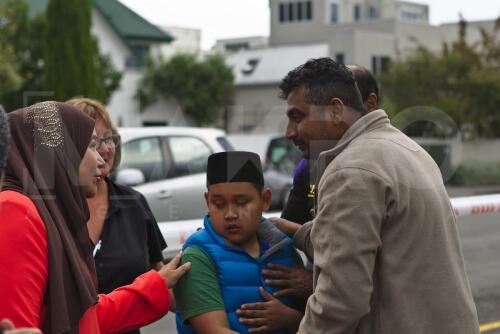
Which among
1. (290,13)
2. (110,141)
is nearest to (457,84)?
(110,141)

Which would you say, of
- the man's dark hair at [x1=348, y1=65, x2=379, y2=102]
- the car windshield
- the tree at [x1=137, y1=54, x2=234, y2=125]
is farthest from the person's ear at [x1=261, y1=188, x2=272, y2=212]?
the tree at [x1=137, y1=54, x2=234, y2=125]

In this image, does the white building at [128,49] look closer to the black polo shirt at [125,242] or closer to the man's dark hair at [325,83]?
the black polo shirt at [125,242]

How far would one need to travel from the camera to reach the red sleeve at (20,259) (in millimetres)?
2516

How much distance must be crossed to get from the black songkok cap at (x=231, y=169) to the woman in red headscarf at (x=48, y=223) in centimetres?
48

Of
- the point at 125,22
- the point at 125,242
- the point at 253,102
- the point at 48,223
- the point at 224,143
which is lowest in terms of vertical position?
the point at 253,102

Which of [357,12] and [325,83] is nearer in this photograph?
[325,83]

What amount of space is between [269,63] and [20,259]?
4620 centimetres

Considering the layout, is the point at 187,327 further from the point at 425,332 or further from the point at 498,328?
the point at 498,328

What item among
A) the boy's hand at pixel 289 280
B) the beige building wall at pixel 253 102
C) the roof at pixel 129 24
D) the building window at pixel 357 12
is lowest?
the beige building wall at pixel 253 102

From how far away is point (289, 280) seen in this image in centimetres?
326

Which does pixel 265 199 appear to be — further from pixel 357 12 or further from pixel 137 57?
pixel 357 12

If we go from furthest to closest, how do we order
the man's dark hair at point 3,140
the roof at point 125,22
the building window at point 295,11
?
the building window at point 295,11, the roof at point 125,22, the man's dark hair at point 3,140

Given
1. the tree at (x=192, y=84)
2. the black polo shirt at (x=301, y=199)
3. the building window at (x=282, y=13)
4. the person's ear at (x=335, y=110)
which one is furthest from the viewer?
the building window at (x=282, y=13)

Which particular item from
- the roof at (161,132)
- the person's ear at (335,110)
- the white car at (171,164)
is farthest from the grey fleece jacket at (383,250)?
Result: the roof at (161,132)
